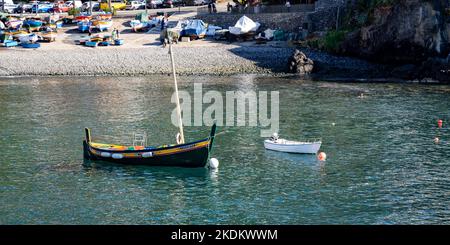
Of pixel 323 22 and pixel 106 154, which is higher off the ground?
pixel 323 22

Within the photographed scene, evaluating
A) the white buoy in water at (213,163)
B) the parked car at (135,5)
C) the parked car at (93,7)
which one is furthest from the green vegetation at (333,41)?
the parked car at (93,7)

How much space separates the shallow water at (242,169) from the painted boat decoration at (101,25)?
27.5 metres

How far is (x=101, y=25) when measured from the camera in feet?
323

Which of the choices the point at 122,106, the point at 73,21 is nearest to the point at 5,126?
the point at 122,106

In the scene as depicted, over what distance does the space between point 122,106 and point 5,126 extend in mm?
11386

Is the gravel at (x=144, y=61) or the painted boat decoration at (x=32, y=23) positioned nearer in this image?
the gravel at (x=144, y=61)

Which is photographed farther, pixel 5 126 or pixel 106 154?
pixel 5 126

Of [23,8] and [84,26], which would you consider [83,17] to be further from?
[23,8]

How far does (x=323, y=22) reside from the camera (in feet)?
303

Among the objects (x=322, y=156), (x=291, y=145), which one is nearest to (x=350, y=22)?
(x=291, y=145)

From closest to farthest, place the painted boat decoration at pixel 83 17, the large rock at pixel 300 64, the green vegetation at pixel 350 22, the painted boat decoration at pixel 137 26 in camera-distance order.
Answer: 1. the large rock at pixel 300 64
2. the green vegetation at pixel 350 22
3. the painted boat decoration at pixel 137 26
4. the painted boat decoration at pixel 83 17

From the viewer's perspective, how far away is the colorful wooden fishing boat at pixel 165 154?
1805 inches

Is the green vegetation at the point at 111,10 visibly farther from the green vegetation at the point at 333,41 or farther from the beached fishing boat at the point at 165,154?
the beached fishing boat at the point at 165,154

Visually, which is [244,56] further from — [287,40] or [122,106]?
[122,106]
